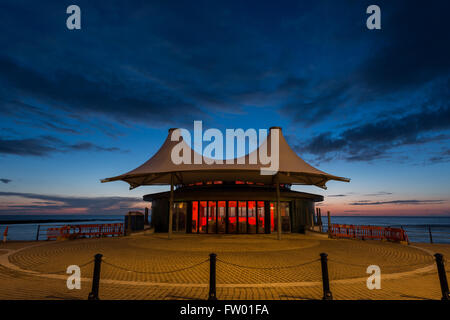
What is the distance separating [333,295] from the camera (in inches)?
201

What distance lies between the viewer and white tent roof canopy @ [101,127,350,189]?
1445cm

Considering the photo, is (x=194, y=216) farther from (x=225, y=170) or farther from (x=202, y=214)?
(x=225, y=170)

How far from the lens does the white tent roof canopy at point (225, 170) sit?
1445 cm

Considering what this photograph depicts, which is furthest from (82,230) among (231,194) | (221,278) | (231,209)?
(221,278)

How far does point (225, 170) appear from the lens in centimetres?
1433

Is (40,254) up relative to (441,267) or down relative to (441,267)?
Result: down

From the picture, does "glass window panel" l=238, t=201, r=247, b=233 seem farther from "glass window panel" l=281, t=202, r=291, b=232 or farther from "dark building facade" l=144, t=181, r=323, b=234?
"glass window panel" l=281, t=202, r=291, b=232

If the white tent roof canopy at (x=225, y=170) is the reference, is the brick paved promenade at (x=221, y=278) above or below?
below

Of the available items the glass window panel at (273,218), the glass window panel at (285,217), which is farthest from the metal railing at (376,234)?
the glass window panel at (273,218)

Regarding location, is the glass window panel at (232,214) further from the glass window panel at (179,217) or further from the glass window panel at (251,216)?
the glass window panel at (179,217)

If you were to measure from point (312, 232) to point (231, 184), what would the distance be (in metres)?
7.33

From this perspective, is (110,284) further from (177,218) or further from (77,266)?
(177,218)

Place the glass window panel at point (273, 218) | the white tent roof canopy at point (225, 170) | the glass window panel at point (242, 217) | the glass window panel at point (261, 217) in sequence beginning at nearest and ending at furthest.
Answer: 1. the white tent roof canopy at point (225, 170)
2. the glass window panel at point (242, 217)
3. the glass window panel at point (261, 217)
4. the glass window panel at point (273, 218)
